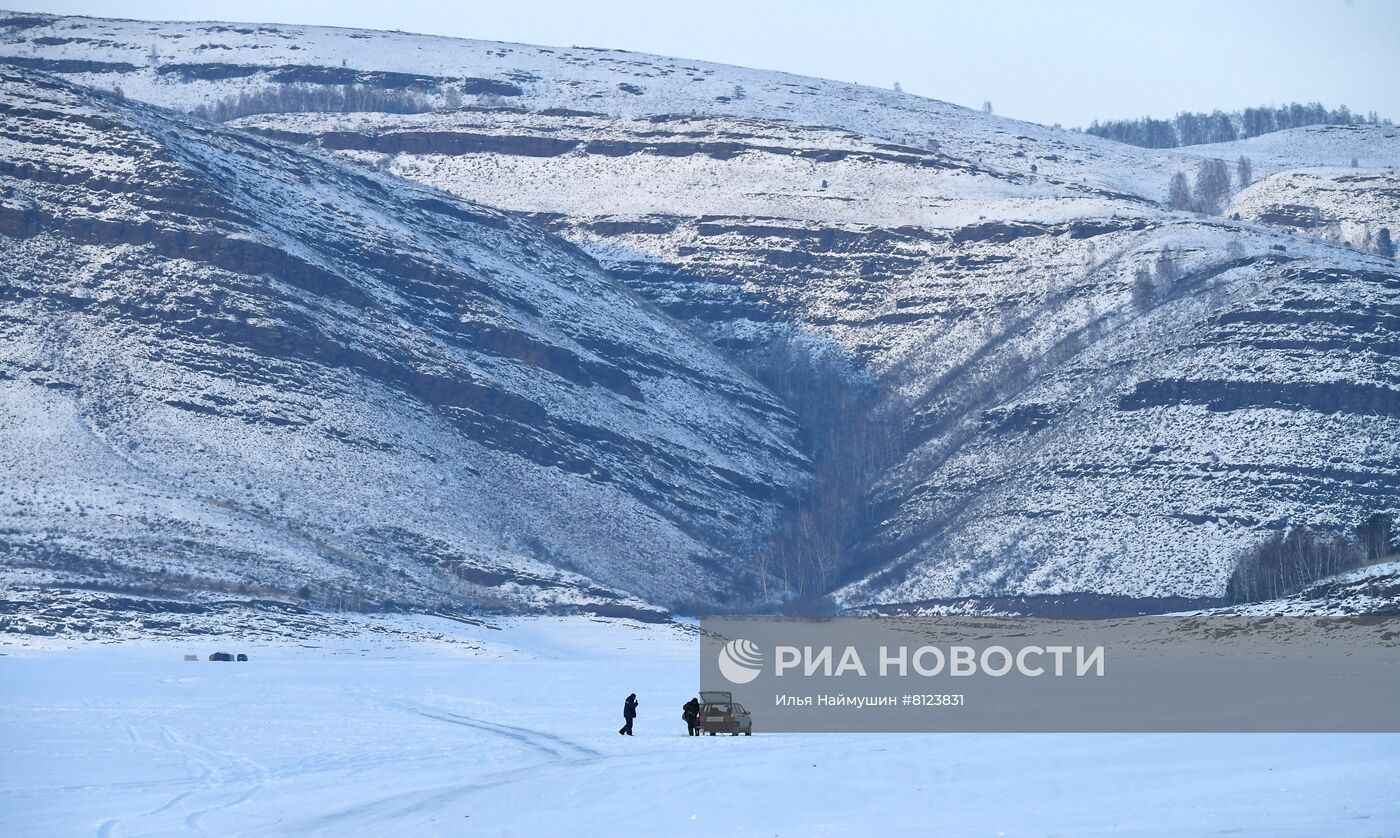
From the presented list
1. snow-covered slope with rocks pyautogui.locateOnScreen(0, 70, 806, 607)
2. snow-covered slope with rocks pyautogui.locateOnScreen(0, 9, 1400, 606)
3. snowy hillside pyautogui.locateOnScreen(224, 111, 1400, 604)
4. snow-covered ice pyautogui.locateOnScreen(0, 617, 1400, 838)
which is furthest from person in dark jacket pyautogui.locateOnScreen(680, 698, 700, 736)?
snow-covered slope with rocks pyautogui.locateOnScreen(0, 9, 1400, 606)

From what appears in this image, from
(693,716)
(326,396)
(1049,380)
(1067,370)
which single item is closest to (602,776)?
(693,716)

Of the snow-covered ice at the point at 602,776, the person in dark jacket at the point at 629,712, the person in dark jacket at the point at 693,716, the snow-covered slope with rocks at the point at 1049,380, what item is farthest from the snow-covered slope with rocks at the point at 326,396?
the person in dark jacket at the point at 693,716

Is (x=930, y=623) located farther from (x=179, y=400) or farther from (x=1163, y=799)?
(x=1163, y=799)

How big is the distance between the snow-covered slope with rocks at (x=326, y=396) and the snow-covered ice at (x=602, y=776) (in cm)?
6053

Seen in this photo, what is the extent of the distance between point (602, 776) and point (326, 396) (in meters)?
108

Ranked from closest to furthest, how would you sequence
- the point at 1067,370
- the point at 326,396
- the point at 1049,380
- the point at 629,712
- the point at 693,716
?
1. the point at 693,716
2. the point at 629,712
3. the point at 326,396
4. the point at 1049,380
5. the point at 1067,370

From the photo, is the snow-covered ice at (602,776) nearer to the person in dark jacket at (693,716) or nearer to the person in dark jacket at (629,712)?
the person in dark jacket at (629,712)

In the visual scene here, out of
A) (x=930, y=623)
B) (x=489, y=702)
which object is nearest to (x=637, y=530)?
(x=930, y=623)

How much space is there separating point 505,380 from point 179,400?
101ft

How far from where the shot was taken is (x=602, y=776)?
34500 mm

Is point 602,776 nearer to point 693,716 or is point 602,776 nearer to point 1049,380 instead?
point 693,716

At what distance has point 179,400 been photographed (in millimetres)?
132875

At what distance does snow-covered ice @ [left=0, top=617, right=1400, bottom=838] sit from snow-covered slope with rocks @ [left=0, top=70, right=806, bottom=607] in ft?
199

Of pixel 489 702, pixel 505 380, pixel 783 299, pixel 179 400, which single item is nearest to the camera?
pixel 489 702
